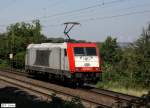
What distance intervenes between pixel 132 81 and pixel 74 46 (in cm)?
494

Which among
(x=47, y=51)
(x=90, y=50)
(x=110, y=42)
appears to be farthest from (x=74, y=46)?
(x=110, y=42)

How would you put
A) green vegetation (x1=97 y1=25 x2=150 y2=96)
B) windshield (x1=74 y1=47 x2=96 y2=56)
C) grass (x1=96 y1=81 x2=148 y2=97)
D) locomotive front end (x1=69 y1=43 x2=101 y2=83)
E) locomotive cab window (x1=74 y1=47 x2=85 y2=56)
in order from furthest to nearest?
green vegetation (x1=97 y1=25 x2=150 y2=96), windshield (x1=74 y1=47 x2=96 y2=56), locomotive cab window (x1=74 y1=47 x2=85 y2=56), grass (x1=96 y1=81 x2=148 y2=97), locomotive front end (x1=69 y1=43 x2=101 y2=83)

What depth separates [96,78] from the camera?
1093 inches

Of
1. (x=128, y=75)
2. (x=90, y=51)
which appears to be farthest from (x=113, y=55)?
(x=90, y=51)

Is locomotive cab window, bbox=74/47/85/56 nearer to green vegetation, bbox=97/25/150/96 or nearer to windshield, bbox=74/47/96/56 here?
windshield, bbox=74/47/96/56

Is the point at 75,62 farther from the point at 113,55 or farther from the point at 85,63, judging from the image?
the point at 113,55

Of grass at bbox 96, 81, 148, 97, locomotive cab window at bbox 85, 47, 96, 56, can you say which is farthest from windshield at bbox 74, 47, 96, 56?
grass at bbox 96, 81, 148, 97

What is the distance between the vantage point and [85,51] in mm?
28078

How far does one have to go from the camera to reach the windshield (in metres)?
27.8

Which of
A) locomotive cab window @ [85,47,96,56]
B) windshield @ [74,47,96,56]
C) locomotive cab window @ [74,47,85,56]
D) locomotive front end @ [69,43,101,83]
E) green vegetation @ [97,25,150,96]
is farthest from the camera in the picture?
green vegetation @ [97,25,150,96]

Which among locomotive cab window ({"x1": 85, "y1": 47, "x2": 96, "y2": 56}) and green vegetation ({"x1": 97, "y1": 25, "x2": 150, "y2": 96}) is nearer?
locomotive cab window ({"x1": 85, "y1": 47, "x2": 96, "y2": 56})

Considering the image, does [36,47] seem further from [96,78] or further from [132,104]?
[132,104]

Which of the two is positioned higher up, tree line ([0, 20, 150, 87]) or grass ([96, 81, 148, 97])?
tree line ([0, 20, 150, 87])

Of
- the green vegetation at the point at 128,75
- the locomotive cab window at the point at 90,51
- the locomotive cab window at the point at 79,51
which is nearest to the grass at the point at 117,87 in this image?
the green vegetation at the point at 128,75
